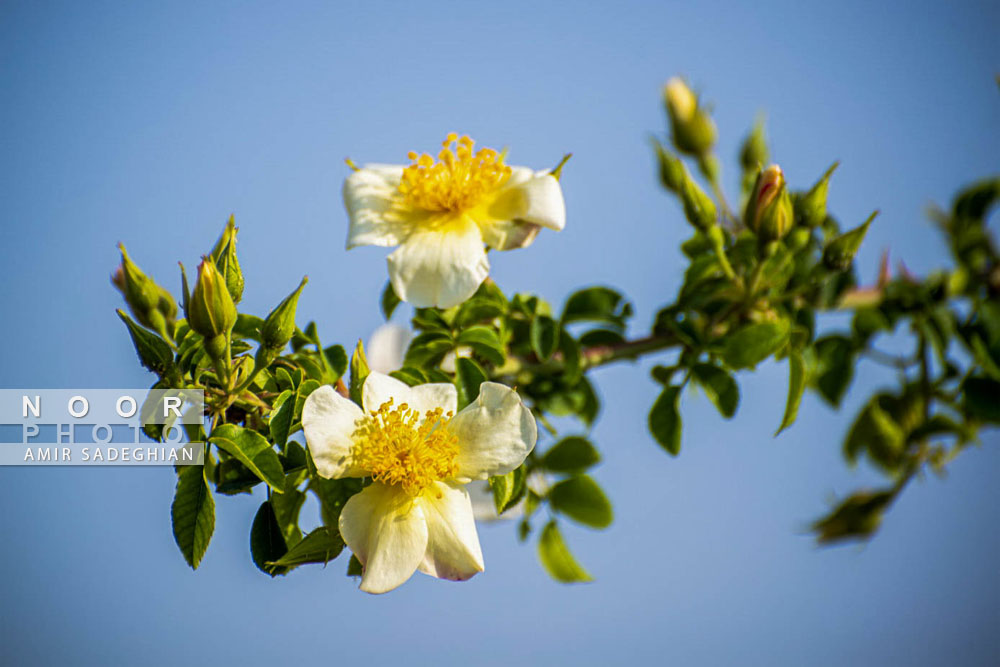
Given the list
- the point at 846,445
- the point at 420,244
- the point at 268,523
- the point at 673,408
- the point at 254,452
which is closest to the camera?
the point at 254,452

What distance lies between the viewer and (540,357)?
1226mm

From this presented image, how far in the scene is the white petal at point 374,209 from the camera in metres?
1.18

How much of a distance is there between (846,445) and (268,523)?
4.43 ft

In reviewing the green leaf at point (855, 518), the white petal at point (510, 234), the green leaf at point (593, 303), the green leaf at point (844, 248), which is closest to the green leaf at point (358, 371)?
the white petal at point (510, 234)

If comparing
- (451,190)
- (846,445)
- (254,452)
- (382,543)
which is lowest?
(382,543)

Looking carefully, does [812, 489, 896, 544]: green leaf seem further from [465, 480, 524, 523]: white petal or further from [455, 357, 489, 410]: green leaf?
[455, 357, 489, 410]: green leaf

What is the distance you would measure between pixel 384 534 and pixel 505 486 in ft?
0.52

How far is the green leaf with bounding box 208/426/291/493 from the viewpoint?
873 mm

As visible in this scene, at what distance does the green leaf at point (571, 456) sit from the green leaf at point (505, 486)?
1.08 feet

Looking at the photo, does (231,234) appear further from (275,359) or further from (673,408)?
(673,408)

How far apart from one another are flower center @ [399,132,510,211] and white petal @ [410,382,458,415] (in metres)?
0.31

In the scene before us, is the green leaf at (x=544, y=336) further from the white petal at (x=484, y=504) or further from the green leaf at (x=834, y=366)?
the green leaf at (x=834, y=366)

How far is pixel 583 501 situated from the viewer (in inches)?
54.9

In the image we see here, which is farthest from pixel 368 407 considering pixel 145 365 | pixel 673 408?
pixel 673 408
